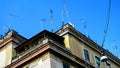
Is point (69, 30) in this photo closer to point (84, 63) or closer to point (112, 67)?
point (84, 63)

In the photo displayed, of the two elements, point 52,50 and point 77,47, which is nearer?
point 52,50

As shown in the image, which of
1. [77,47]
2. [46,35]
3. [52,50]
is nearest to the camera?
[52,50]

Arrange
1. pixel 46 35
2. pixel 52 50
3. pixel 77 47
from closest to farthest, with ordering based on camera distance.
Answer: pixel 52 50 < pixel 46 35 < pixel 77 47

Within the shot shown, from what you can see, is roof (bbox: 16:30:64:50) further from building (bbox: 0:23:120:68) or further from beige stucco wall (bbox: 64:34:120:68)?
beige stucco wall (bbox: 64:34:120:68)

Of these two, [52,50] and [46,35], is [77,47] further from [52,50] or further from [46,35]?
[52,50]

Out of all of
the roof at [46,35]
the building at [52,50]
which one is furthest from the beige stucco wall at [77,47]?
the roof at [46,35]

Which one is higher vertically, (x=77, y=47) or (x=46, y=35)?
(x=77, y=47)

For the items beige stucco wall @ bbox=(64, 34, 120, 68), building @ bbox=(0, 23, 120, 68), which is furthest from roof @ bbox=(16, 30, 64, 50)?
beige stucco wall @ bbox=(64, 34, 120, 68)

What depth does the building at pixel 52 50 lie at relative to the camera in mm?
29453

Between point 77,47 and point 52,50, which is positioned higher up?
point 77,47

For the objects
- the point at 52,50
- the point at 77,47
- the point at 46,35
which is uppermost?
the point at 77,47

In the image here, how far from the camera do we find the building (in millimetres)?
29453

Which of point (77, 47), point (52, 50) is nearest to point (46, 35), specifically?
point (52, 50)

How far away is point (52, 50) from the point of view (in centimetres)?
2927
